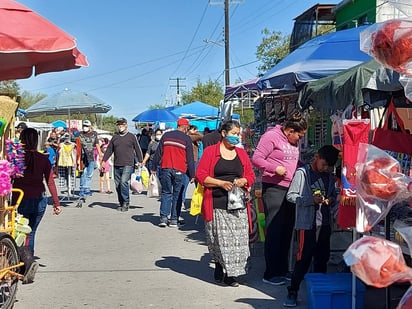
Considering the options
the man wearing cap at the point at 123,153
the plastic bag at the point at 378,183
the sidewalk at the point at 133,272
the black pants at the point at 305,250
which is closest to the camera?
the plastic bag at the point at 378,183

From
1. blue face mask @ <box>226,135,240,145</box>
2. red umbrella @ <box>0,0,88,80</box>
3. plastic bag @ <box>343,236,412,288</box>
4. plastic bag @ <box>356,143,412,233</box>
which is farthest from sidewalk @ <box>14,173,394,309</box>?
red umbrella @ <box>0,0,88,80</box>

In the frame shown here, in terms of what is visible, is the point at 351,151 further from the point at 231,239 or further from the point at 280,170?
the point at 231,239

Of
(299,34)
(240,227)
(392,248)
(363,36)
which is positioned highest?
(299,34)

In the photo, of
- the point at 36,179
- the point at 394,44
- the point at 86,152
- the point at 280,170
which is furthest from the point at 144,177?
the point at 394,44

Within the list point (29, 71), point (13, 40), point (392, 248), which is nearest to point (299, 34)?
point (29, 71)

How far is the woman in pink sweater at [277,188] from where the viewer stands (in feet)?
21.3

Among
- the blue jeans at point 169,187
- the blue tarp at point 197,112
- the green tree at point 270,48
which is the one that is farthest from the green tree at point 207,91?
the blue jeans at point 169,187

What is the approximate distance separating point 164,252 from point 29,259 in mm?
2595

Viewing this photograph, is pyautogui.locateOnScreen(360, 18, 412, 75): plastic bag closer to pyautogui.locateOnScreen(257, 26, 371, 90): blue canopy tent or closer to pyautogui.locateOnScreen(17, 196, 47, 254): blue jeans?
pyautogui.locateOnScreen(257, 26, 371, 90): blue canopy tent

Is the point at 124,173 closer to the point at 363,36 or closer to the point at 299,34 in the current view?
the point at 363,36

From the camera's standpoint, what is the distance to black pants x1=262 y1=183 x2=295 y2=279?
21.3 ft

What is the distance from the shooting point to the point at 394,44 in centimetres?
332

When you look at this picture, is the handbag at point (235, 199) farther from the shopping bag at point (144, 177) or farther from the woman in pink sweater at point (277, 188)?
the shopping bag at point (144, 177)

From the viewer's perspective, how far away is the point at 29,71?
7012 mm
